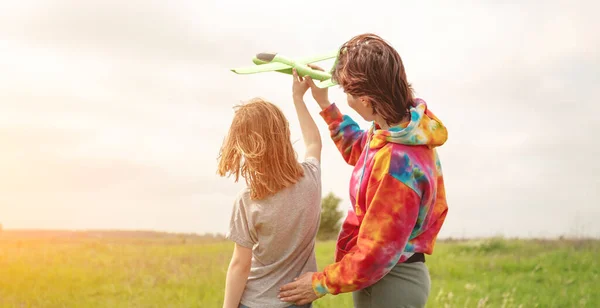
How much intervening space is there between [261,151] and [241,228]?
34 centimetres

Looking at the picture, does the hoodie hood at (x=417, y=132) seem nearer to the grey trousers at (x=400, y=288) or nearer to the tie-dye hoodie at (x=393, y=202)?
the tie-dye hoodie at (x=393, y=202)

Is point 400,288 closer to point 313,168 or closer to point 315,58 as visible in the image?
point 313,168

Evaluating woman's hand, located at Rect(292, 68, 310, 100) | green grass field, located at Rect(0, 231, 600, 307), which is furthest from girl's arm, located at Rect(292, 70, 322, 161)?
green grass field, located at Rect(0, 231, 600, 307)

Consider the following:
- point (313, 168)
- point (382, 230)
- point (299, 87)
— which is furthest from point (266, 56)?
point (382, 230)

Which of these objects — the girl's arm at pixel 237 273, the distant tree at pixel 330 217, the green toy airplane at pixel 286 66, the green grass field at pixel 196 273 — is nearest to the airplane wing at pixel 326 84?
the green toy airplane at pixel 286 66

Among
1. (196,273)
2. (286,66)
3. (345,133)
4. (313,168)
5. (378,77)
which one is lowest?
(196,273)

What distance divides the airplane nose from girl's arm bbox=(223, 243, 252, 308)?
0.97 m

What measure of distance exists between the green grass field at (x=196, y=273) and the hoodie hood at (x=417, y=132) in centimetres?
309

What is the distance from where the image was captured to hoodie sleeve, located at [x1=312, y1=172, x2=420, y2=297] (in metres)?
2.32

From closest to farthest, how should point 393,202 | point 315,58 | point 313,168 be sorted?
point 393,202
point 313,168
point 315,58

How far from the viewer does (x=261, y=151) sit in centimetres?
267

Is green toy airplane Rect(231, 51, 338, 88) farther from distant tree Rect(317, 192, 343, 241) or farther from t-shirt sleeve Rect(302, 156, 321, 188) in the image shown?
distant tree Rect(317, 192, 343, 241)

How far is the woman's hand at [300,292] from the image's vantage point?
8.68 feet

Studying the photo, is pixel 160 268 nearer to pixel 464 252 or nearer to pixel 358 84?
pixel 464 252
